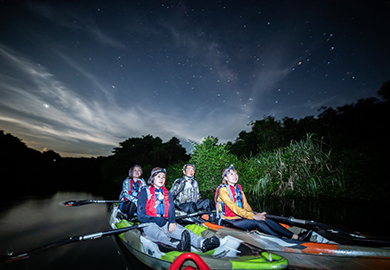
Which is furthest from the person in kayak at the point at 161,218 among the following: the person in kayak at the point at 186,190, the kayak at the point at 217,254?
the person in kayak at the point at 186,190

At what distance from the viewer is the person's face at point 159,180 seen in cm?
380

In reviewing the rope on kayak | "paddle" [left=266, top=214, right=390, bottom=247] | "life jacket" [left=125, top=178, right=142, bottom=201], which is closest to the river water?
"life jacket" [left=125, top=178, right=142, bottom=201]

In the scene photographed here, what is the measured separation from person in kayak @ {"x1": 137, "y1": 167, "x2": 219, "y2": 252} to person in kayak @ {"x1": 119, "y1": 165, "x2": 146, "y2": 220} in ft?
6.56

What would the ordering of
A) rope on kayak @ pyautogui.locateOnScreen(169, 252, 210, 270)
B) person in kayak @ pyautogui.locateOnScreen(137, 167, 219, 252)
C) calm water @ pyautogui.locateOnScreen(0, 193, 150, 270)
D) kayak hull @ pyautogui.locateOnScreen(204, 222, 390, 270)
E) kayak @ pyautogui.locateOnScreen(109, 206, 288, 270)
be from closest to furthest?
rope on kayak @ pyautogui.locateOnScreen(169, 252, 210, 270)
kayak @ pyautogui.locateOnScreen(109, 206, 288, 270)
kayak hull @ pyautogui.locateOnScreen(204, 222, 390, 270)
person in kayak @ pyautogui.locateOnScreen(137, 167, 219, 252)
calm water @ pyautogui.locateOnScreen(0, 193, 150, 270)

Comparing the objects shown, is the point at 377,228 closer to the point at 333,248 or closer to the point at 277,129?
the point at 333,248

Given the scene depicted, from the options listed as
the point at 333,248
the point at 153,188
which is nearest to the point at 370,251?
the point at 333,248

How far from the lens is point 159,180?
3799 mm

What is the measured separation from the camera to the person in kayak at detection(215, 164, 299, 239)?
3836 millimetres

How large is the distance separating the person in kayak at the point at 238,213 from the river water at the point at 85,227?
7.84 ft

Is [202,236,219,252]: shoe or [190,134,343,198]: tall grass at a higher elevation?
[190,134,343,198]: tall grass

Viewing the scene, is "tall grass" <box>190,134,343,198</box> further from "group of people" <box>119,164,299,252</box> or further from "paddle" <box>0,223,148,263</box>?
"paddle" <box>0,223,148,263</box>

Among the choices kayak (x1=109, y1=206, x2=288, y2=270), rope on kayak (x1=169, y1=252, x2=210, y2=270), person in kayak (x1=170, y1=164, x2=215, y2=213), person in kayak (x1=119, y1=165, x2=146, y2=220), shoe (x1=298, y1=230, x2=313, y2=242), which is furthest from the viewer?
person in kayak (x1=170, y1=164, x2=215, y2=213)

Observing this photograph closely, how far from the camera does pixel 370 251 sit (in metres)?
2.65

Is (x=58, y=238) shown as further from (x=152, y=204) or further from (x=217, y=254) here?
(x=217, y=254)
